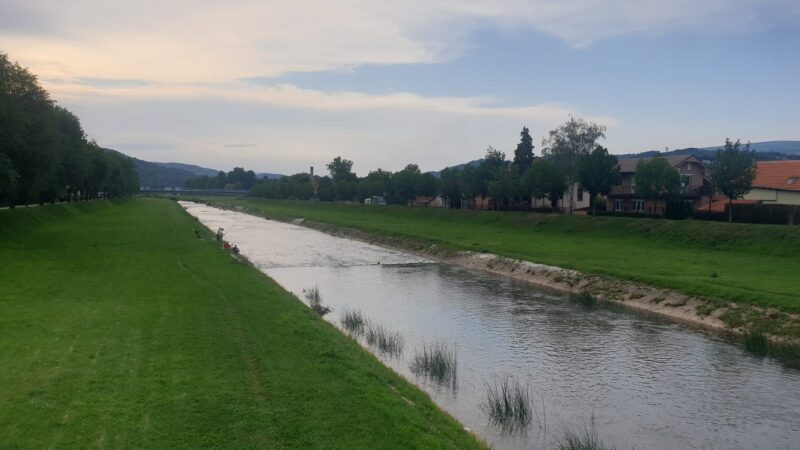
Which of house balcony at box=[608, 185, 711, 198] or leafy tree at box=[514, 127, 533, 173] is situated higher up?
leafy tree at box=[514, 127, 533, 173]

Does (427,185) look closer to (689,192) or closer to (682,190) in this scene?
(689,192)

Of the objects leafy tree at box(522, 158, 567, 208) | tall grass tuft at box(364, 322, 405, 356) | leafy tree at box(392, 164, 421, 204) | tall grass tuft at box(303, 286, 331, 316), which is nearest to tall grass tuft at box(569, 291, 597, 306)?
tall grass tuft at box(364, 322, 405, 356)

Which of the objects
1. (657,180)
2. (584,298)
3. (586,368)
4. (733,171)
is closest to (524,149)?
(657,180)

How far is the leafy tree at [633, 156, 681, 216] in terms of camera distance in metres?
65.8

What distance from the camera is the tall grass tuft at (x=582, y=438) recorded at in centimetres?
1329

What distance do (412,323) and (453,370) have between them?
7691mm

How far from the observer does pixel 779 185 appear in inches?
2613

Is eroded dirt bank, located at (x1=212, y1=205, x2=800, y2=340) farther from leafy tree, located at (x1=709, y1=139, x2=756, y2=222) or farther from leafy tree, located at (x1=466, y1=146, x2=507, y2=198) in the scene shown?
leafy tree, located at (x1=466, y1=146, x2=507, y2=198)

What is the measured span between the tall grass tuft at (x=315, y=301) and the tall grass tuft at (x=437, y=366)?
8.12 meters

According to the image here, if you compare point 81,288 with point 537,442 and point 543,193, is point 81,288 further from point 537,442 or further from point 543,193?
point 543,193

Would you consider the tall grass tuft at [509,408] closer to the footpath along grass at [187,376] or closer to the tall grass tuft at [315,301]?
the footpath along grass at [187,376]

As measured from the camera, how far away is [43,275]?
27750 millimetres

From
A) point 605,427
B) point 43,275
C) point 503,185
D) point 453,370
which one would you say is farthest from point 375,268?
point 503,185

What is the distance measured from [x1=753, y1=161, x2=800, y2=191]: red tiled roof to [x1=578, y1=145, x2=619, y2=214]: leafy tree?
14.9m
